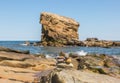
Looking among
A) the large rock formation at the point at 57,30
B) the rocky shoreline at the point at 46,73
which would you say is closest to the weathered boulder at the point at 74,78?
the rocky shoreline at the point at 46,73

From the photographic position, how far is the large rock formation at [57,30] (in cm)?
13375

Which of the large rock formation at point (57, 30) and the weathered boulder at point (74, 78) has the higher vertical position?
the large rock formation at point (57, 30)

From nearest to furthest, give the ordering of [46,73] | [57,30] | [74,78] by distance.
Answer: [74,78], [46,73], [57,30]

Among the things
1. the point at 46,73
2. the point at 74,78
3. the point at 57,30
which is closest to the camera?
the point at 74,78

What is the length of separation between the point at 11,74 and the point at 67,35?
120 m

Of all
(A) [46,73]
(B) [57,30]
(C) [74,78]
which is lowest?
(A) [46,73]

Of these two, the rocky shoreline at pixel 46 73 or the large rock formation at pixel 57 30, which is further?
the large rock formation at pixel 57 30

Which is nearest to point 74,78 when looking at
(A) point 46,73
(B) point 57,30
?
(A) point 46,73

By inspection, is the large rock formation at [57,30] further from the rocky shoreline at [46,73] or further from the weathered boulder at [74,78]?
the weathered boulder at [74,78]

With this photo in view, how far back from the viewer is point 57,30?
13538 centimetres

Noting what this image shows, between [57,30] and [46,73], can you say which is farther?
[57,30]

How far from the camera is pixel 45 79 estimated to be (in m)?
11.8

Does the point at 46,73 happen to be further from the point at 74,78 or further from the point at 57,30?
the point at 57,30

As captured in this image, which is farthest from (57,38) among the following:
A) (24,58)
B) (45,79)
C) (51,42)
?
(45,79)
